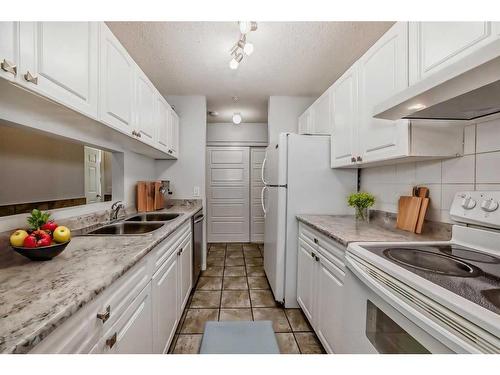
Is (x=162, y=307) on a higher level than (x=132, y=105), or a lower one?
lower

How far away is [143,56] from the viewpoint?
2.25 meters

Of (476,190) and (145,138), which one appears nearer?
(476,190)

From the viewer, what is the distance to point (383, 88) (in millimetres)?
1468

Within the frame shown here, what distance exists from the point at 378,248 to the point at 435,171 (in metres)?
0.76

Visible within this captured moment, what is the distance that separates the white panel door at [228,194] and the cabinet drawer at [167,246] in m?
2.47

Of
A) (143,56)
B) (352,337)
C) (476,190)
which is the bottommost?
(352,337)

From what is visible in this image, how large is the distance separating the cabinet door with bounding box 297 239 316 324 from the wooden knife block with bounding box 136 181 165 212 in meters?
1.68

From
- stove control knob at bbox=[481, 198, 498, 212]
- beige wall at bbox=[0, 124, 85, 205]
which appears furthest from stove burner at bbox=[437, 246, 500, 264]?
beige wall at bbox=[0, 124, 85, 205]

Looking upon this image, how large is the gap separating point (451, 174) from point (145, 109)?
7.35 feet

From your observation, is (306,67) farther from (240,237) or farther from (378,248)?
(240,237)

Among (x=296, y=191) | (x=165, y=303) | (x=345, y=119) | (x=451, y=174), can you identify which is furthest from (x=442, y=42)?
(x=165, y=303)
